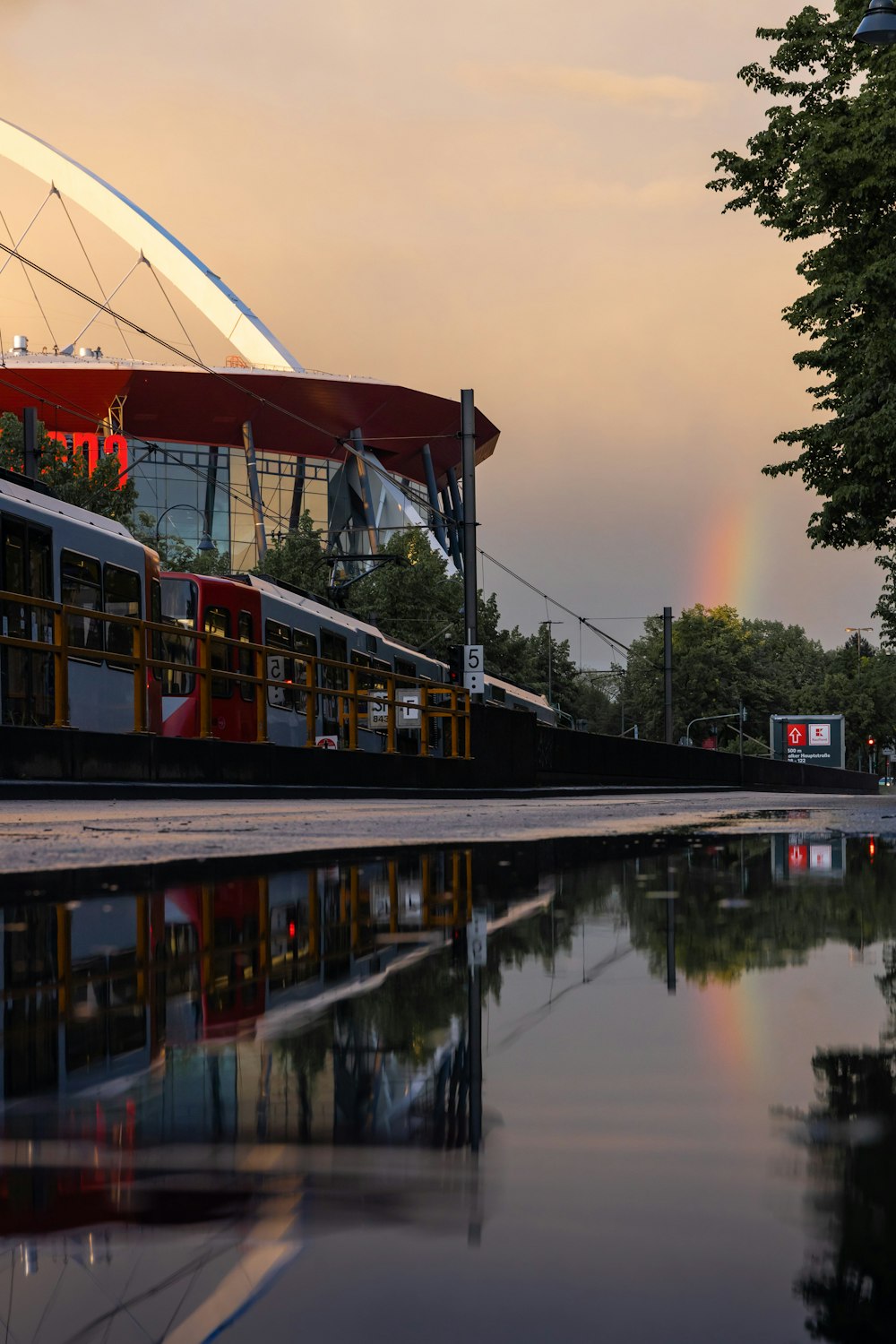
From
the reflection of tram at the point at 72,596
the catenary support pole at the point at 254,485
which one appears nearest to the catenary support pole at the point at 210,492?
the catenary support pole at the point at 254,485

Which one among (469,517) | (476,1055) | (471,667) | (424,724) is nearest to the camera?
(476,1055)

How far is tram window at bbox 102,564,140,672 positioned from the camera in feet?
64.7

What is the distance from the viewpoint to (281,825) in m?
9.79

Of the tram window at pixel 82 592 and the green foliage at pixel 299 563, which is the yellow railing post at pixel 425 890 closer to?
the tram window at pixel 82 592

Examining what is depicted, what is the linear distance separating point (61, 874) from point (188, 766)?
985cm

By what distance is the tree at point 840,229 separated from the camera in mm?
24375

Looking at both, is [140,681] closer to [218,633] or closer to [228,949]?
[218,633]

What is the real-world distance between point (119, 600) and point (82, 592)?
3.77 ft

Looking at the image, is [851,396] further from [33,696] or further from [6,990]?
[6,990]

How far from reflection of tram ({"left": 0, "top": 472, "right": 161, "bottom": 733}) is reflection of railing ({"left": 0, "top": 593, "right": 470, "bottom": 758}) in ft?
0.57

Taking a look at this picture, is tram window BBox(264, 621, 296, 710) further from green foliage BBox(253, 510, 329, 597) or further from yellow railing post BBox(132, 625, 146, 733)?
green foliage BBox(253, 510, 329, 597)

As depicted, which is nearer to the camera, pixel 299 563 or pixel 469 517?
pixel 469 517

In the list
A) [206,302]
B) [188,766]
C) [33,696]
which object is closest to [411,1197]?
[188,766]

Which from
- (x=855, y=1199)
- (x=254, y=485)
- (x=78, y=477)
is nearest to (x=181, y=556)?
(x=78, y=477)
